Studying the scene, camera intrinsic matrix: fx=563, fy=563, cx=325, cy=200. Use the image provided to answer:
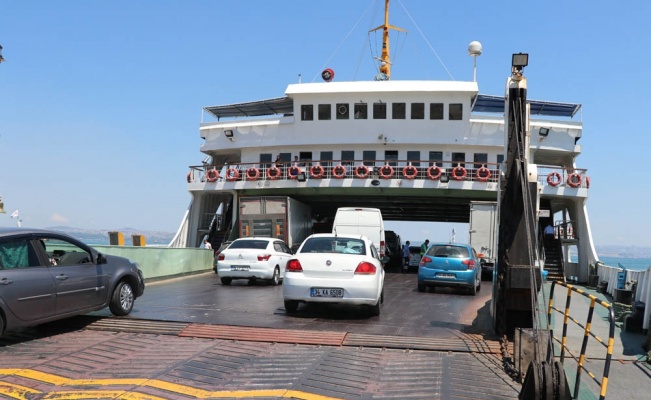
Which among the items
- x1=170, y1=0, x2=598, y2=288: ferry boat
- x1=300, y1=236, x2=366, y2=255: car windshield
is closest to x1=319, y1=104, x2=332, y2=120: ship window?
x1=170, y1=0, x2=598, y2=288: ferry boat

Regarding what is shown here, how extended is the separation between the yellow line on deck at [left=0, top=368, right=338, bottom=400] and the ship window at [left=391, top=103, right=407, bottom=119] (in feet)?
71.8

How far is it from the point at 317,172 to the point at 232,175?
4.30 metres

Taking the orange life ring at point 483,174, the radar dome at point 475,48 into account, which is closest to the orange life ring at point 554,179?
the orange life ring at point 483,174

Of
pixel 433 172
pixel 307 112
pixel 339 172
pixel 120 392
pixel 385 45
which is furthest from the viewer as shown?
pixel 385 45

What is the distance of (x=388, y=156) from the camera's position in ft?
88.1

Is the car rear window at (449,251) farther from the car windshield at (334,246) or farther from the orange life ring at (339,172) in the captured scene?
the orange life ring at (339,172)

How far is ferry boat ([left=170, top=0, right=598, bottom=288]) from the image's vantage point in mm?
24234

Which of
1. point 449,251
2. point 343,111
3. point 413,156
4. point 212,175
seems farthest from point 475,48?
point 449,251

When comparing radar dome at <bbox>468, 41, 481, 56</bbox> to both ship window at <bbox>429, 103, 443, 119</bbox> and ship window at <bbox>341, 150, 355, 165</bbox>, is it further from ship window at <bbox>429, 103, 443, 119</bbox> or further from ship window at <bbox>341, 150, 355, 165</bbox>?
ship window at <bbox>341, 150, 355, 165</bbox>

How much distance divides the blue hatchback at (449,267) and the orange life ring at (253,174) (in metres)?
11.8

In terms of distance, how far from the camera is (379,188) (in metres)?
24.8

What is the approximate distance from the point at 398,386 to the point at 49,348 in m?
4.59

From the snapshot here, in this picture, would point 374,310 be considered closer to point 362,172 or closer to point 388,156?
point 362,172

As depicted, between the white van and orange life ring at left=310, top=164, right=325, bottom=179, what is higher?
orange life ring at left=310, top=164, right=325, bottom=179
